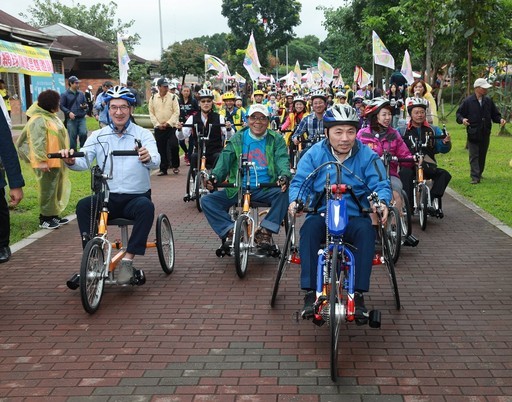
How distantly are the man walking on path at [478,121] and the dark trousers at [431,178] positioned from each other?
3878mm

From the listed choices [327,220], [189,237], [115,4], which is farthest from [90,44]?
[327,220]

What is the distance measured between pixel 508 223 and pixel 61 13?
71.0 m

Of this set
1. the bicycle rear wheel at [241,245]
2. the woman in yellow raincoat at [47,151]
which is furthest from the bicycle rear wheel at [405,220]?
the woman in yellow raincoat at [47,151]

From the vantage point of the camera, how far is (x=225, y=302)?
20.2 ft

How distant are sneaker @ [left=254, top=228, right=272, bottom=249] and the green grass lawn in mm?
3314

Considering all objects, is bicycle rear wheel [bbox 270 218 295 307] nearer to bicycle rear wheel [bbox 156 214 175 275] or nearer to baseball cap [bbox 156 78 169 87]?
bicycle rear wheel [bbox 156 214 175 275]

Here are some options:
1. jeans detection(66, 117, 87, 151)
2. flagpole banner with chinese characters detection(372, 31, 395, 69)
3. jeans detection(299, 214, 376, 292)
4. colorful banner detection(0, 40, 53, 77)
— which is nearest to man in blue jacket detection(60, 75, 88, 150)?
jeans detection(66, 117, 87, 151)

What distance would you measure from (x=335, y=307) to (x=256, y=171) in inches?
131

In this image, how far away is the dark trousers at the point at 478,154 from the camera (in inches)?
515

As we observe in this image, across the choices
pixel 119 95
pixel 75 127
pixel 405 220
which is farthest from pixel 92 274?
pixel 75 127

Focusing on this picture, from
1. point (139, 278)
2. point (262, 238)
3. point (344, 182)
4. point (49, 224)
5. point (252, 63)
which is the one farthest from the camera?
point (252, 63)

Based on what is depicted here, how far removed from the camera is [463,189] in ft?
41.7

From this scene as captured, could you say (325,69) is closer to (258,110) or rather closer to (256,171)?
(258,110)

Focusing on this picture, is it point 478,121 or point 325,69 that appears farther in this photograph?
point 325,69
